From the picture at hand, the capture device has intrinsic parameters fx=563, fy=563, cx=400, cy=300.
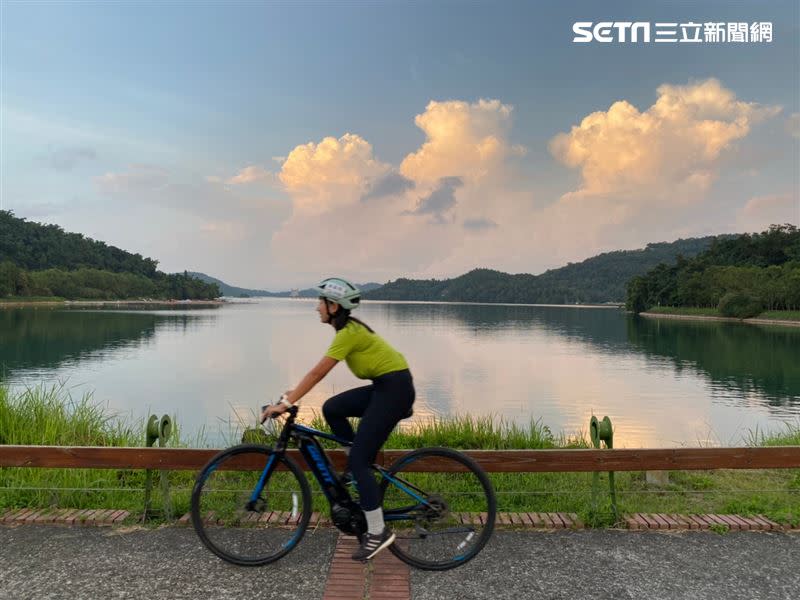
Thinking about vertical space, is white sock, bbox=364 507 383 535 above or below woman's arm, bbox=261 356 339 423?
below

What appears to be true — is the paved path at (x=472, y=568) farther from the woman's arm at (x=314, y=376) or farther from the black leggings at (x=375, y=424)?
the woman's arm at (x=314, y=376)

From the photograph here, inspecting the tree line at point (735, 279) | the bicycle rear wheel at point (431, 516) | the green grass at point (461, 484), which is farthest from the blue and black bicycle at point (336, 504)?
the tree line at point (735, 279)

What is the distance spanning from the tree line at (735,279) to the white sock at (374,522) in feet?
391

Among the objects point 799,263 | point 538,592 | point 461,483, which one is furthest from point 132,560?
point 799,263

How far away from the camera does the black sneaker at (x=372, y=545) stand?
4.28m

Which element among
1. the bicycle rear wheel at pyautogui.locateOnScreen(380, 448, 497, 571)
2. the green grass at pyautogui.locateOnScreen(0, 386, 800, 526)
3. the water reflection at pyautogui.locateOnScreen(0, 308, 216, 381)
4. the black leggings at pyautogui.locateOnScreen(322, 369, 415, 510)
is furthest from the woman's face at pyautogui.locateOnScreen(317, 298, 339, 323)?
the water reflection at pyautogui.locateOnScreen(0, 308, 216, 381)

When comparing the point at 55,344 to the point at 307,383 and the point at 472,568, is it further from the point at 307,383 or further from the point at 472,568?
the point at 472,568

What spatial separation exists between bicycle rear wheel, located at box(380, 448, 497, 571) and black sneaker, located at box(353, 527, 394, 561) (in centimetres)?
19

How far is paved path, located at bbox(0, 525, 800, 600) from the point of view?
4023mm

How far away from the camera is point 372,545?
429 centimetres

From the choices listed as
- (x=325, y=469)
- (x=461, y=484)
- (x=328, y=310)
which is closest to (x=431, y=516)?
(x=325, y=469)

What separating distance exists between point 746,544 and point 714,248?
17720 centimetres

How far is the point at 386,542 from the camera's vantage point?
14.1 ft

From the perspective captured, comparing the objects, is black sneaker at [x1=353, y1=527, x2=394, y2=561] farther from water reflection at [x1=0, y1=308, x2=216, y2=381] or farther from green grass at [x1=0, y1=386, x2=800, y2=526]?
water reflection at [x1=0, y1=308, x2=216, y2=381]
